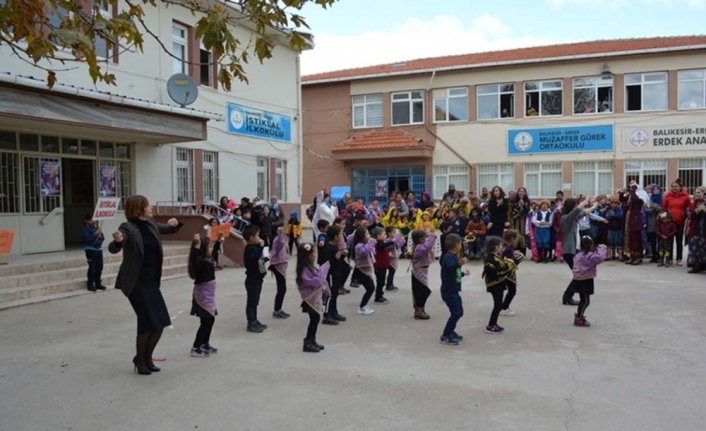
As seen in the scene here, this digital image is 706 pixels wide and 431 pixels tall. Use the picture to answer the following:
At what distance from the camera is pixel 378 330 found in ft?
25.4

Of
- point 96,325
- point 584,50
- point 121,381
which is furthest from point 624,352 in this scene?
point 584,50

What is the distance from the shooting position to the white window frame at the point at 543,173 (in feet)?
80.3

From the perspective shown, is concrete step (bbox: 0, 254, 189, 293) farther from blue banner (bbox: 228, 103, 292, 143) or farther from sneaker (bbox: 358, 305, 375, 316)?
blue banner (bbox: 228, 103, 292, 143)

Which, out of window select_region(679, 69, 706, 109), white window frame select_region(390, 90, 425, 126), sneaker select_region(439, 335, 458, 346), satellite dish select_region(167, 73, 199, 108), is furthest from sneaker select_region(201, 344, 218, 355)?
window select_region(679, 69, 706, 109)

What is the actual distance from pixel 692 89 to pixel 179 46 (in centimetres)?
1926

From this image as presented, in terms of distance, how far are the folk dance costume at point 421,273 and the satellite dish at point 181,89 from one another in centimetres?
919

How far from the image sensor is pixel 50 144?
13.2m

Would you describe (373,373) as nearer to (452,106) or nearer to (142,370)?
(142,370)

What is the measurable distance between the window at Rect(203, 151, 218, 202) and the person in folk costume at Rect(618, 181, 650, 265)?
11493 millimetres

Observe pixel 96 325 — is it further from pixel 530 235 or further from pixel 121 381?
pixel 530 235

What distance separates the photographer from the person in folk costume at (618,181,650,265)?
44.4 ft

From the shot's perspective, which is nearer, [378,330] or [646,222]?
[378,330]

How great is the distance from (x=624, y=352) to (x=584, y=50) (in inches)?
837

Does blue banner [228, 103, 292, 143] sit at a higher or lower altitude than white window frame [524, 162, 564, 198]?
higher
